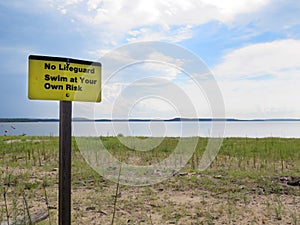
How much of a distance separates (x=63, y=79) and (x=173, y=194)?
2.45 m

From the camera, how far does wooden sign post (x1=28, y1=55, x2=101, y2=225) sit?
2496 mm

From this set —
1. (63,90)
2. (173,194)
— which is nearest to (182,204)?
(173,194)

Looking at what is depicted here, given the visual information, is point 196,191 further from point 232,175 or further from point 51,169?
point 51,169

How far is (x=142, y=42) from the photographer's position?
3195 mm

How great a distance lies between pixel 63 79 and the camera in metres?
2.61

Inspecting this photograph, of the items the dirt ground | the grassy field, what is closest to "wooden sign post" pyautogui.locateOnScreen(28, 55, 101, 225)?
the grassy field

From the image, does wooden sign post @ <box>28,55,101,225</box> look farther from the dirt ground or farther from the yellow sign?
the dirt ground

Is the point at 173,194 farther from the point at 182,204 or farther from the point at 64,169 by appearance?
the point at 64,169

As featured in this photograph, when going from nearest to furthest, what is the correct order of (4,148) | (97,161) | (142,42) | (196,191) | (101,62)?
(101,62), (142,42), (196,191), (97,161), (4,148)

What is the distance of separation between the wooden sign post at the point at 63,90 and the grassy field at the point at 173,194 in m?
0.45

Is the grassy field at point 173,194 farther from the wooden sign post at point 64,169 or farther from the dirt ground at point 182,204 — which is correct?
the wooden sign post at point 64,169

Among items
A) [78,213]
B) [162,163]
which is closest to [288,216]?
[78,213]

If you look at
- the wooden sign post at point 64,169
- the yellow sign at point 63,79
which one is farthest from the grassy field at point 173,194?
the yellow sign at point 63,79

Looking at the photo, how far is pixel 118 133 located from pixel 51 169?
110 inches
